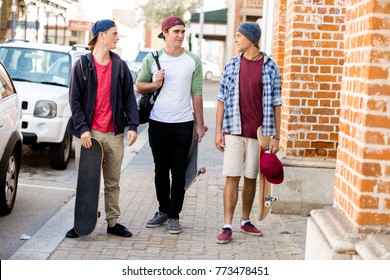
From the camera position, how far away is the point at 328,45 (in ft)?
27.5

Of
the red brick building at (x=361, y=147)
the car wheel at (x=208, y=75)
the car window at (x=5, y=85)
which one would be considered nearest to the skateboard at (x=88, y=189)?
the car window at (x=5, y=85)

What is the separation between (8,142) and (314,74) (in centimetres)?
315

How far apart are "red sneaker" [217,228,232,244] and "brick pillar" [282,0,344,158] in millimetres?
1707

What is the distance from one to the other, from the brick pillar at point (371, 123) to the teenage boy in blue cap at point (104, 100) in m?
2.58

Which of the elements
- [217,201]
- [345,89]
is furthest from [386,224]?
[217,201]

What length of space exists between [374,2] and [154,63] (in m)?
3.11

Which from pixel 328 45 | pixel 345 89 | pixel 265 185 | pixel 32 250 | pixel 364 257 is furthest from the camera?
pixel 328 45

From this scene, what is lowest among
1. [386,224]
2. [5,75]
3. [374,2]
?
[386,224]

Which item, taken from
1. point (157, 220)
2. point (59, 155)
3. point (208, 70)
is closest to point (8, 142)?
point (157, 220)

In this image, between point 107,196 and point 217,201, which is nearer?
point 107,196

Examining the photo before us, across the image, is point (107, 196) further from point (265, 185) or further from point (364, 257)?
point (364, 257)

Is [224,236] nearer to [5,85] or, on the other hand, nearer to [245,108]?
[245,108]

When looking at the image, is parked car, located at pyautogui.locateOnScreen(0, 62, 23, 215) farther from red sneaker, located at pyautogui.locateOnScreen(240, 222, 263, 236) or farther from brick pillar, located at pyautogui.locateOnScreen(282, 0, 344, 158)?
brick pillar, located at pyautogui.locateOnScreen(282, 0, 344, 158)

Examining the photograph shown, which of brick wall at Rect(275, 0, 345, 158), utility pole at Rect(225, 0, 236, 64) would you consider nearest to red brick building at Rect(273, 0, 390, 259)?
brick wall at Rect(275, 0, 345, 158)
